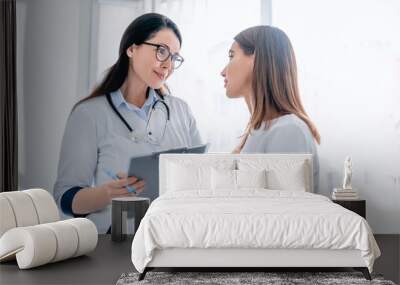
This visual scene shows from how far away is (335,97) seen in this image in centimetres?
720

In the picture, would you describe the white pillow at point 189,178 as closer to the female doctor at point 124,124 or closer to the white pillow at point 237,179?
the white pillow at point 237,179

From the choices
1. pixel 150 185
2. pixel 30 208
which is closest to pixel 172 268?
pixel 30 208

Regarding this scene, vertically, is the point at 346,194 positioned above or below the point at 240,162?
below

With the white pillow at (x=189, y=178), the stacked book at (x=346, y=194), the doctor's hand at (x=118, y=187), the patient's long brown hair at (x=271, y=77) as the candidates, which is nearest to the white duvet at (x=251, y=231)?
the white pillow at (x=189, y=178)

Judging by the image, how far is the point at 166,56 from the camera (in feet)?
23.7

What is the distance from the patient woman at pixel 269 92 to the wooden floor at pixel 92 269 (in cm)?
158

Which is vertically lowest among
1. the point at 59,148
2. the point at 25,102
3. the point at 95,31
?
the point at 59,148

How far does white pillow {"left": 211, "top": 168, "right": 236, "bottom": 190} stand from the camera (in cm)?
638

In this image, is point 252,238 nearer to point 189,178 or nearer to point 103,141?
point 189,178

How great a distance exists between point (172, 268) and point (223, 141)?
2214 mm

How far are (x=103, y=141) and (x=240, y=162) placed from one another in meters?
1.50

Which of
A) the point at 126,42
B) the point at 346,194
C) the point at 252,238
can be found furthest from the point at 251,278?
the point at 126,42

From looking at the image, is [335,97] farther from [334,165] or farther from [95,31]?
[95,31]

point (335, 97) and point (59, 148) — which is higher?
point (335, 97)
